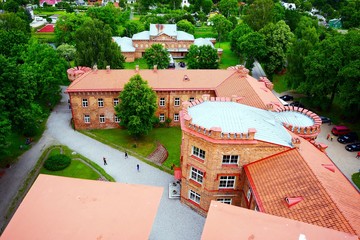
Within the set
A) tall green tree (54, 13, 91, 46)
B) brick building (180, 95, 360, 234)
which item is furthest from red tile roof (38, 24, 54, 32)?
brick building (180, 95, 360, 234)

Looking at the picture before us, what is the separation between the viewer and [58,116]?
181 feet

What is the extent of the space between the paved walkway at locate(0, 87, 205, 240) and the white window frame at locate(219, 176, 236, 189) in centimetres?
453

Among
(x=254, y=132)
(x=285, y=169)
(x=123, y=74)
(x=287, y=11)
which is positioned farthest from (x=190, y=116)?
(x=287, y=11)

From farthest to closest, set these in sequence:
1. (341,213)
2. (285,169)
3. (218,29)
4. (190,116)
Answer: (218,29), (190,116), (285,169), (341,213)

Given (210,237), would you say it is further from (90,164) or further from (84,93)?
(84,93)

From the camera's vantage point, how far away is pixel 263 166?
2966 centimetres

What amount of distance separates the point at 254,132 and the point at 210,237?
1211 cm

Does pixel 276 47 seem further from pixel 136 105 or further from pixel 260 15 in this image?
pixel 136 105

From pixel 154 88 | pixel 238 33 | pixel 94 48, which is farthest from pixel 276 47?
pixel 94 48

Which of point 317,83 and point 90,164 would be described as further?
point 317,83

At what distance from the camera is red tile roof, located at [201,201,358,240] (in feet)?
65.6

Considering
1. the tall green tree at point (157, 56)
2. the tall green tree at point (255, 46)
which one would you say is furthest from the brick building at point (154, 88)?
the tall green tree at point (255, 46)

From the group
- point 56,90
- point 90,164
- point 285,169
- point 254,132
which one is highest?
point 254,132

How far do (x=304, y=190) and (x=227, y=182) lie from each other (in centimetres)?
888
